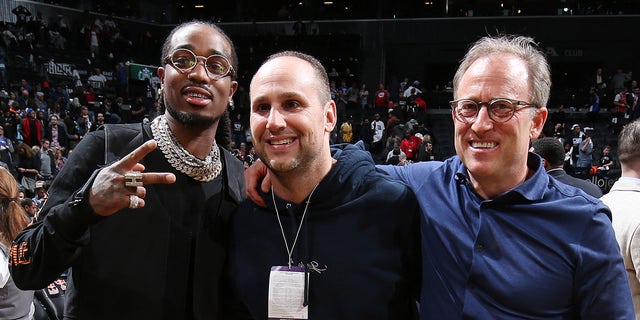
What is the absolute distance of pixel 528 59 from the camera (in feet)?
7.12

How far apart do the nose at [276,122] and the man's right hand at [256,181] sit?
25 centimetres

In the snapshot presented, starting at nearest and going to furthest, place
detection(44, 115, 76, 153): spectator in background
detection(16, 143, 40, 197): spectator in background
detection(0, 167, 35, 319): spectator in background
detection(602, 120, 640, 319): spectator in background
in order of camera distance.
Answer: detection(602, 120, 640, 319): spectator in background < detection(0, 167, 35, 319): spectator in background < detection(16, 143, 40, 197): spectator in background < detection(44, 115, 76, 153): spectator in background

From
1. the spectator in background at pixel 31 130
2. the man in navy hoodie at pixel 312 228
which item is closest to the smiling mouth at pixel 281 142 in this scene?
the man in navy hoodie at pixel 312 228

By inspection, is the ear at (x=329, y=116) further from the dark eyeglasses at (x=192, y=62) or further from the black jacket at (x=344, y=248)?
the dark eyeglasses at (x=192, y=62)

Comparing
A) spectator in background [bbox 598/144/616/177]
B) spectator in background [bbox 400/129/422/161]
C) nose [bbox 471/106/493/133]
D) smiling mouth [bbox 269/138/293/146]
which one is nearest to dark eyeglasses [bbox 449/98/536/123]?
nose [bbox 471/106/493/133]

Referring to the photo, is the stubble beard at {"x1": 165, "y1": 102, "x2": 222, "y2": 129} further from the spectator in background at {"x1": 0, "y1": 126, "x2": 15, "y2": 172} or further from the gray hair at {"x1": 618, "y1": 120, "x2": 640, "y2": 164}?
the spectator in background at {"x1": 0, "y1": 126, "x2": 15, "y2": 172}

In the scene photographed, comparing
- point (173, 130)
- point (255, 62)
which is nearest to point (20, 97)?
point (255, 62)

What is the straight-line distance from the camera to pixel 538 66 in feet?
7.16

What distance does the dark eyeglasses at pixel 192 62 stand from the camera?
2.39 m

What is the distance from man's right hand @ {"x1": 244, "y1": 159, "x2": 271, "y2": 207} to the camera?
2.29 metres

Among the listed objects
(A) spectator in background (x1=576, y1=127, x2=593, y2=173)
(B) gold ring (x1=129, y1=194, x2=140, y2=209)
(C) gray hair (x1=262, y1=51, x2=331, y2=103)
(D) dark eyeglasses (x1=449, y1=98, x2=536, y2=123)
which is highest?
(C) gray hair (x1=262, y1=51, x2=331, y2=103)

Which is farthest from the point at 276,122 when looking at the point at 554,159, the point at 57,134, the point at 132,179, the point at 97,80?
the point at 97,80

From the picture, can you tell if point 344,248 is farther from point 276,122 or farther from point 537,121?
point 537,121

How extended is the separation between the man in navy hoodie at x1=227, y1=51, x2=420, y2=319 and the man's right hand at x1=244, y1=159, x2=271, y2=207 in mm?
27
